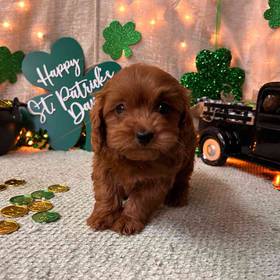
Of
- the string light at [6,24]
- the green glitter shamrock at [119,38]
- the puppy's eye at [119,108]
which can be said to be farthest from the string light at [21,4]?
the puppy's eye at [119,108]

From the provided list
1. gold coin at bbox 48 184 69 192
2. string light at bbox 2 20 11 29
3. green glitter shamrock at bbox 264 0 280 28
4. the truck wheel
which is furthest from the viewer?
string light at bbox 2 20 11 29

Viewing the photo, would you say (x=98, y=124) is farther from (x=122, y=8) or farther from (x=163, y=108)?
(x=122, y=8)

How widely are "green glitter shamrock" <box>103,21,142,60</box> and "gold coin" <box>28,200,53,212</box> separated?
1600 millimetres

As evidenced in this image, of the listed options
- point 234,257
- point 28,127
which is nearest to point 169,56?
point 28,127

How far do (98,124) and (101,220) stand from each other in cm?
41

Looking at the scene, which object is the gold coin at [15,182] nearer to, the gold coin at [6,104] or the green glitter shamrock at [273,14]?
the gold coin at [6,104]

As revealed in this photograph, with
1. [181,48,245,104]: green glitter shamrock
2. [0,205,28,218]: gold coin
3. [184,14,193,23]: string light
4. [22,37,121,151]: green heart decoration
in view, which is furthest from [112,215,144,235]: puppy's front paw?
[184,14,193,23]: string light

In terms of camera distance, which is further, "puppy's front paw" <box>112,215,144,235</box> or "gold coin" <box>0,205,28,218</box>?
"gold coin" <box>0,205,28,218</box>

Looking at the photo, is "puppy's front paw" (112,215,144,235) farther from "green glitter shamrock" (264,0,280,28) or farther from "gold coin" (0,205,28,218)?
"green glitter shamrock" (264,0,280,28)

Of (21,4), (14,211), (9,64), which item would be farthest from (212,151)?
(21,4)

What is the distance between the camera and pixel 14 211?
4.99ft

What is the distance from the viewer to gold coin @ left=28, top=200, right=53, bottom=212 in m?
1.56

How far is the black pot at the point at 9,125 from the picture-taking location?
7.88ft

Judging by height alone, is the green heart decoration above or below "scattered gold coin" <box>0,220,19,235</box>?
above
